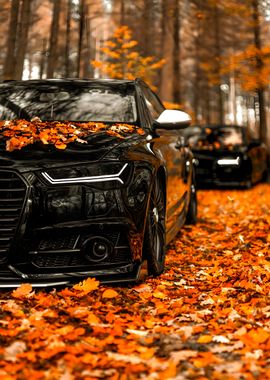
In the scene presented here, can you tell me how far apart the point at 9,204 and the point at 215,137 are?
10636mm

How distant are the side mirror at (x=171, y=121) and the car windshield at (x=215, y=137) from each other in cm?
820

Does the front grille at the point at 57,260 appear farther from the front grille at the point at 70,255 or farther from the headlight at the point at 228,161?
the headlight at the point at 228,161

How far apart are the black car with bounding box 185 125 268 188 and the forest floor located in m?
8.09

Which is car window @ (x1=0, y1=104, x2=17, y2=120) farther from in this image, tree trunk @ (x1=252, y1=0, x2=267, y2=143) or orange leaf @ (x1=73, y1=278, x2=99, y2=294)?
tree trunk @ (x1=252, y1=0, x2=267, y2=143)

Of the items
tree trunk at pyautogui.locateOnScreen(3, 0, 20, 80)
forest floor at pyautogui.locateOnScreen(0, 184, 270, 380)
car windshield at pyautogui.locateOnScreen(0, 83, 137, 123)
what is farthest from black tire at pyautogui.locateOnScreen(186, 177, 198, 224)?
tree trunk at pyautogui.locateOnScreen(3, 0, 20, 80)

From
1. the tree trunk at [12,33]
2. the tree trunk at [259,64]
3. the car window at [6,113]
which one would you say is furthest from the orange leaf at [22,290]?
the tree trunk at [259,64]

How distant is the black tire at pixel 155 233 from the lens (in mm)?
4309

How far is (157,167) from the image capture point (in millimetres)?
4559

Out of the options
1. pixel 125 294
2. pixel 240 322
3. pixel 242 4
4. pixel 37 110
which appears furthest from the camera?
pixel 242 4

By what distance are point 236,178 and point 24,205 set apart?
33.6 feet

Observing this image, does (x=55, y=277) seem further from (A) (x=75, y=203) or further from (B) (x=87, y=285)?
(A) (x=75, y=203)

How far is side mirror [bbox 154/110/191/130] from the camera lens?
5.14 meters

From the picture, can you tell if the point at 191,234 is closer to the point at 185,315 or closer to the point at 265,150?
the point at 185,315

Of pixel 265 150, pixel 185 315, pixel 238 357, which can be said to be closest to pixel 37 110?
pixel 185 315
